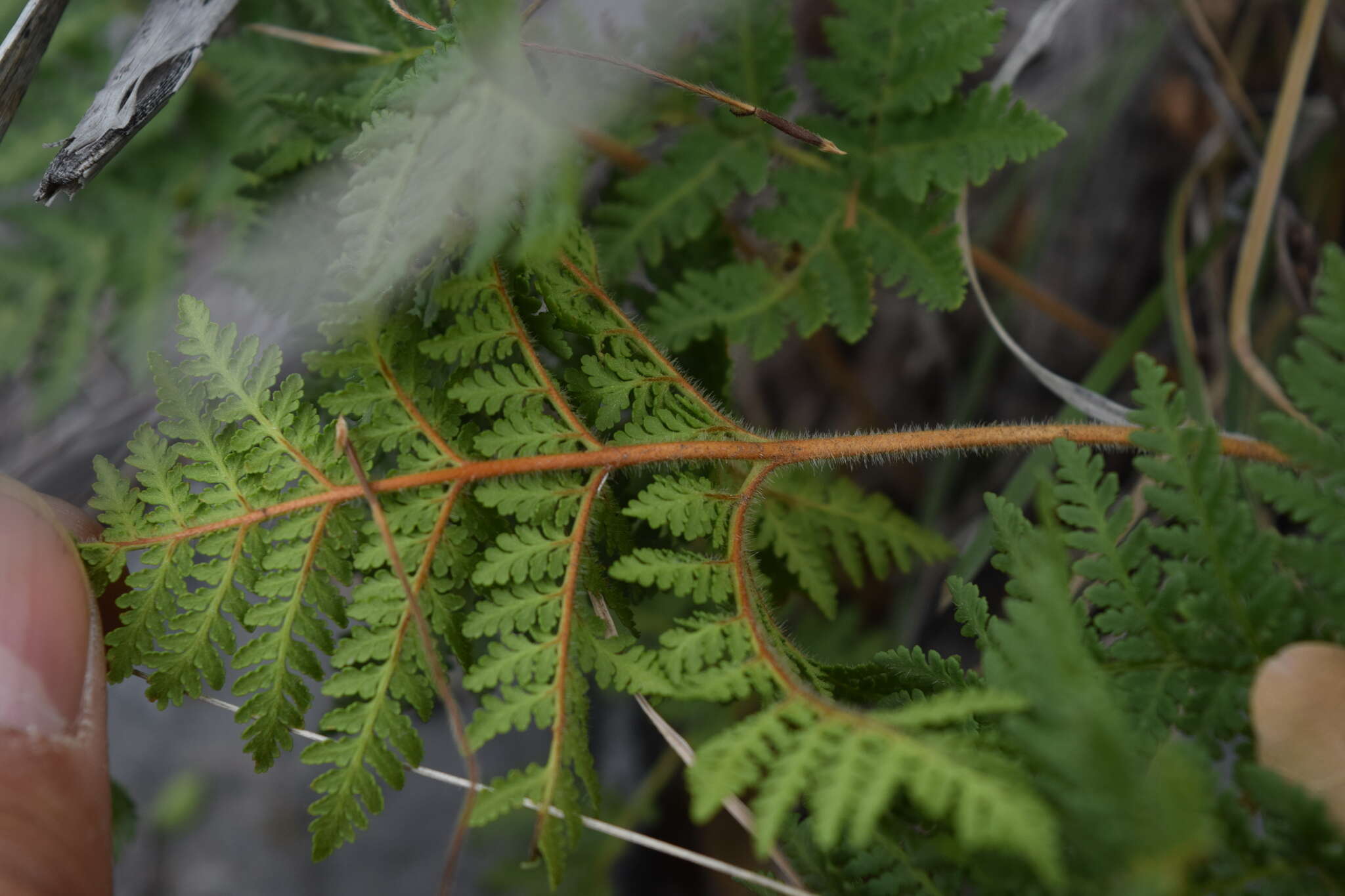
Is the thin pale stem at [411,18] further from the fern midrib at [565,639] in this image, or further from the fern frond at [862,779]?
the fern frond at [862,779]

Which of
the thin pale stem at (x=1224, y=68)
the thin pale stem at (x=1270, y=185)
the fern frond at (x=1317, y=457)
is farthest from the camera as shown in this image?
the thin pale stem at (x=1224, y=68)

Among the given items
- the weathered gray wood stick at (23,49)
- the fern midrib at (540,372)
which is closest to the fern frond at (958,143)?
the fern midrib at (540,372)

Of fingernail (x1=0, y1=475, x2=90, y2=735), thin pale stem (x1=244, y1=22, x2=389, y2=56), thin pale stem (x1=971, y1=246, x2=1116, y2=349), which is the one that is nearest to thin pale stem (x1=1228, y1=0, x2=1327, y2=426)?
thin pale stem (x1=971, y1=246, x2=1116, y2=349)

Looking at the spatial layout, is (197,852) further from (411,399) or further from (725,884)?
(411,399)

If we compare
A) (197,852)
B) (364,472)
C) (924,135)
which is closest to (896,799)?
(364,472)

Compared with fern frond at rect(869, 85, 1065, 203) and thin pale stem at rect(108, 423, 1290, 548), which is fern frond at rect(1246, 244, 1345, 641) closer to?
thin pale stem at rect(108, 423, 1290, 548)
